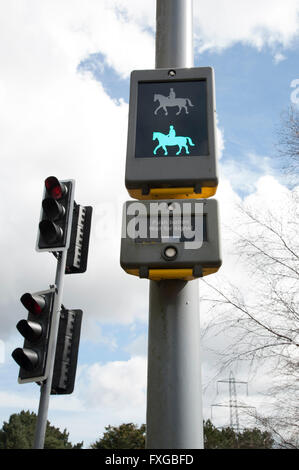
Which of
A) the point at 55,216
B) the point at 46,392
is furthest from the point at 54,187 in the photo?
the point at 46,392

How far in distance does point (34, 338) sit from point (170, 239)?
2276 mm

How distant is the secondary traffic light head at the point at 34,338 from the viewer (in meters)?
3.69

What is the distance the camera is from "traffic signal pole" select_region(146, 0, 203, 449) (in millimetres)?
1785

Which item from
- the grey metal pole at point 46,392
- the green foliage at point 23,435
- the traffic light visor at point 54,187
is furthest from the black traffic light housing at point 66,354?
the green foliage at point 23,435

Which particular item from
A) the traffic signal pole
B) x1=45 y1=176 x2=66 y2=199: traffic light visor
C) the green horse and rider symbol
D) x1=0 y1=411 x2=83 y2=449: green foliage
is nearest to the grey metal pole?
x1=45 y1=176 x2=66 y2=199: traffic light visor

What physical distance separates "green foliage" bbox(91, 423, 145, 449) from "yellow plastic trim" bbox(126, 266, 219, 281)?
55.7 meters

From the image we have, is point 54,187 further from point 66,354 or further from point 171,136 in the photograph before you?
point 171,136

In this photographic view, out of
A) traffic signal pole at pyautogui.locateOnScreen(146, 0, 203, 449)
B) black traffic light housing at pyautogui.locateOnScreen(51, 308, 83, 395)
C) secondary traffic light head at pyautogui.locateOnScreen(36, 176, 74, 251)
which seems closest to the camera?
traffic signal pole at pyautogui.locateOnScreen(146, 0, 203, 449)

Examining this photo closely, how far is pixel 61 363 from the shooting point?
3.83 m

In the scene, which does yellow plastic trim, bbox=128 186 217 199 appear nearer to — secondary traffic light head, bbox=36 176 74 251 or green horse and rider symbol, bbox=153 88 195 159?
green horse and rider symbol, bbox=153 88 195 159

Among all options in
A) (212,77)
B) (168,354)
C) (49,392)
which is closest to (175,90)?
(212,77)

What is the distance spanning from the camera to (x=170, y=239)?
1.95 meters

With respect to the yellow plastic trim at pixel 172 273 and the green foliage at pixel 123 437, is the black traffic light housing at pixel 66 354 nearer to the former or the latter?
the yellow plastic trim at pixel 172 273
